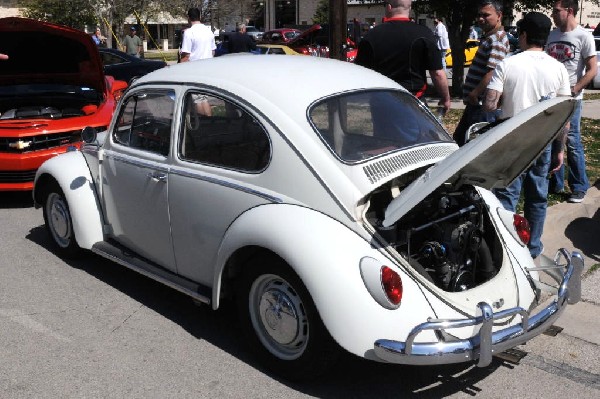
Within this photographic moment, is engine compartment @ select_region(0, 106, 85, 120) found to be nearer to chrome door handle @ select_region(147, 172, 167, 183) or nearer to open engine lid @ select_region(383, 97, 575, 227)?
chrome door handle @ select_region(147, 172, 167, 183)

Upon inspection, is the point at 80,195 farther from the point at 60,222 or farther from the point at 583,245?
the point at 583,245

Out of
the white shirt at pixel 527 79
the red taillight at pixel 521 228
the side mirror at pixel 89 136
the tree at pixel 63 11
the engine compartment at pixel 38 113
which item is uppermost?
the tree at pixel 63 11

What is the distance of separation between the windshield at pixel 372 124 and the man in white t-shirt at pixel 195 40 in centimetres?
761

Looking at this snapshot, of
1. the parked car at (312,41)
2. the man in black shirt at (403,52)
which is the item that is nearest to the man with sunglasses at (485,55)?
the man in black shirt at (403,52)

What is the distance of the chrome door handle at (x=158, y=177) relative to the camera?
4.46 meters

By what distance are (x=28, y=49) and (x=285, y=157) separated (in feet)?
19.0

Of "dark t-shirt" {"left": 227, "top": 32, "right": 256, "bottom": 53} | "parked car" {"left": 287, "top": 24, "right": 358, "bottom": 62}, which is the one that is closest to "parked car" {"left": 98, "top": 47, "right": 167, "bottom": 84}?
"dark t-shirt" {"left": 227, "top": 32, "right": 256, "bottom": 53}

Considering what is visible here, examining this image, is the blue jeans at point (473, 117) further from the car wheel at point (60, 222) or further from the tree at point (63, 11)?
the tree at point (63, 11)

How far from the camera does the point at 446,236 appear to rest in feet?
13.0

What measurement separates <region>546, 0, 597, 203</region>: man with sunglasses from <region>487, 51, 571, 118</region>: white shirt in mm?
1746

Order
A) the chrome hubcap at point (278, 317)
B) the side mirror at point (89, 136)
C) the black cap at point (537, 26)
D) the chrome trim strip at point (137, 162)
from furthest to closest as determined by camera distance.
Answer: the side mirror at point (89, 136) < the black cap at point (537, 26) < the chrome trim strip at point (137, 162) < the chrome hubcap at point (278, 317)

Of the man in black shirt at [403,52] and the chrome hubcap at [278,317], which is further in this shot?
the man in black shirt at [403,52]

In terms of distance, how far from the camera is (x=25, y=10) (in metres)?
40.5

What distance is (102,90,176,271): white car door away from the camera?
14.9ft
